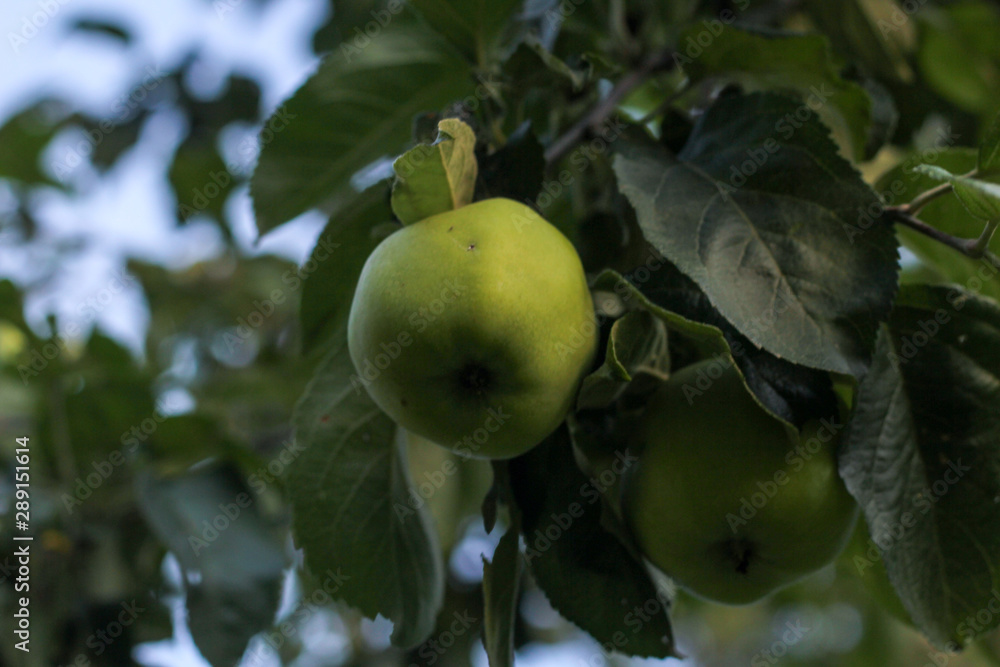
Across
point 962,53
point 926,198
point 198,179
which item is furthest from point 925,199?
point 198,179

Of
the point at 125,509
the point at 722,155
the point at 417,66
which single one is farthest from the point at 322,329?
the point at 125,509

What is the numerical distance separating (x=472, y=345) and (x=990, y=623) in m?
0.71

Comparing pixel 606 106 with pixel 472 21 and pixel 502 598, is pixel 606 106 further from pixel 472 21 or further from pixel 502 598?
pixel 502 598

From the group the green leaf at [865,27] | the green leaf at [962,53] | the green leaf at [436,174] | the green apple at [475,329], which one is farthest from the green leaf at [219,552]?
the green leaf at [962,53]

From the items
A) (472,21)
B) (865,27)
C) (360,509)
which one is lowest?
(360,509)

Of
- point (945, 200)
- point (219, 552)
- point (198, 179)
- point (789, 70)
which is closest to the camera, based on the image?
point (945, 200)

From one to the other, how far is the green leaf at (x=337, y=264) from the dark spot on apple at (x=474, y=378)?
31 cm

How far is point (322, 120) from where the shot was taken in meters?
1.36

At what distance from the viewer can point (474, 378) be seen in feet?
2.96

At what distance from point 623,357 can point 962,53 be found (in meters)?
1.48

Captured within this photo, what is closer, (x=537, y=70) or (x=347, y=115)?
(x=537, y=70)

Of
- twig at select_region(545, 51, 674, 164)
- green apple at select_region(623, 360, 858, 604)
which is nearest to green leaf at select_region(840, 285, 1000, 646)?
green apple at select_region(623, 360, 858, 604)

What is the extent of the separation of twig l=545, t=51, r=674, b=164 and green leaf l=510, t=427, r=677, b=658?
42 centimetres

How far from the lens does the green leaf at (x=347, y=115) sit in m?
1.34
